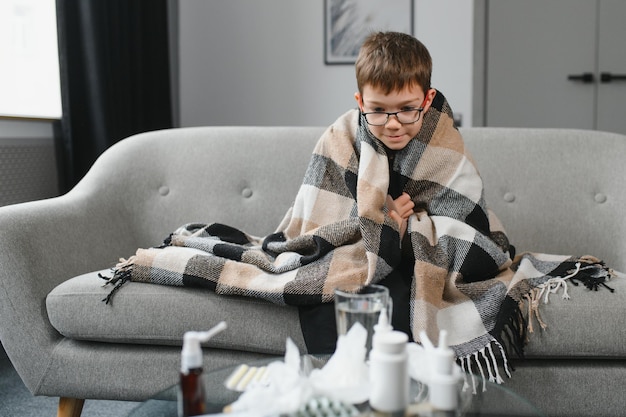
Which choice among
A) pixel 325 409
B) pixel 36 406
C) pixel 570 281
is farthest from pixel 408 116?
pixel 36 406

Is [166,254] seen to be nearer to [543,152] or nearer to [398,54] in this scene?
[398,54]

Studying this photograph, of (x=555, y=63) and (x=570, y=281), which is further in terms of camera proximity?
(x=555, y=63)

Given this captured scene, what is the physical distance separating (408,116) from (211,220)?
78cm

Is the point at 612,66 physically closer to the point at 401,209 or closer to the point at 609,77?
the point at 609,77

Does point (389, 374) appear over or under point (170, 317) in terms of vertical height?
over

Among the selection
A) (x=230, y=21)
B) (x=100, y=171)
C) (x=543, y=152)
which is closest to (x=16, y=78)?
(x=100, y=171)

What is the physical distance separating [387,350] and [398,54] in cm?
90

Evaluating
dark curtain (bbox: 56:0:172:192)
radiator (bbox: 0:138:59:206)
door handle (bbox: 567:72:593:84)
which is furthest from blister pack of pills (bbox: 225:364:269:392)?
door handle (bbox: 567:72:593:84)

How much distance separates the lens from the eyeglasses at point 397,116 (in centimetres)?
162

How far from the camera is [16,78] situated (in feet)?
8.95

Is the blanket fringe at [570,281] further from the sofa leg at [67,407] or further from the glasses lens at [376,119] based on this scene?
the sofa leg at [67,407]

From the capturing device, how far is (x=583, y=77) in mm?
3951

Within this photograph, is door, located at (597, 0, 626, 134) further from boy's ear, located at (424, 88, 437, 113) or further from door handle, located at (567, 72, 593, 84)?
boy's ear, located at (424, 88, 437, 113)

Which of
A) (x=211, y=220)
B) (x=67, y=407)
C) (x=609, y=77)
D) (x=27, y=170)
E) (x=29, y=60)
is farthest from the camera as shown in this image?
(x=609, y=77)
